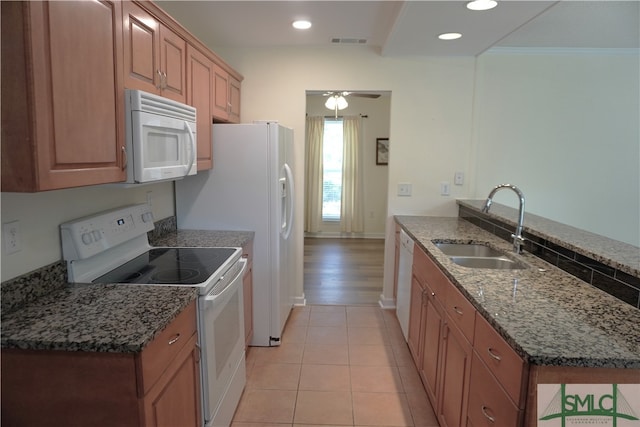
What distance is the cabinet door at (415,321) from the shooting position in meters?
2.54

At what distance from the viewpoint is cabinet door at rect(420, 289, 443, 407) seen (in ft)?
7.02

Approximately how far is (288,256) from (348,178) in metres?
3.48

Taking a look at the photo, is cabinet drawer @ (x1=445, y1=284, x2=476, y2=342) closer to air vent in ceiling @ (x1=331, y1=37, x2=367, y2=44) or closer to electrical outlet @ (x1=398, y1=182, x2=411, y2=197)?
electrical outlet @ (x1=398, y1=182, x2=411, y2=197)

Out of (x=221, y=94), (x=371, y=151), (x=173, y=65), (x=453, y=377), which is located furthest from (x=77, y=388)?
(x=371, y=151)

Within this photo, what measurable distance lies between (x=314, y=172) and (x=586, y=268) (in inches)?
201

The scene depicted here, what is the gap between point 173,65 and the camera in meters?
2.16

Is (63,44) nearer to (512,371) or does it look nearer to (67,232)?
(67,232)

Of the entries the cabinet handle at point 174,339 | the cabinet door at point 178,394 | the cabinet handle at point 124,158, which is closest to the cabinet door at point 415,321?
the cabinet door at point 178,394

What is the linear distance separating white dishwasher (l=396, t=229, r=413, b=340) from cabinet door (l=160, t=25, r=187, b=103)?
69.6 inches

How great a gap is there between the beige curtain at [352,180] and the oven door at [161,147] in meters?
4.40

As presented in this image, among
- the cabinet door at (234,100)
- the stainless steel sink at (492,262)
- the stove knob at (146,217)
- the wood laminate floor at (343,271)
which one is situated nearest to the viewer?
the stainless steel sink at (492,262)

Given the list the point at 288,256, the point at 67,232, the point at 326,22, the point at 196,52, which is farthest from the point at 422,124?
the point at 67,232

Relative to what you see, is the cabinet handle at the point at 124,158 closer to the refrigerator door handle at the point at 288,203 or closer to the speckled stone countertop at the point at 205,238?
the speckled stone countertop at the point at 205,238

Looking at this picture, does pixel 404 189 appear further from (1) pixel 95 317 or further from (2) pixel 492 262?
(1) pixel 95 317
